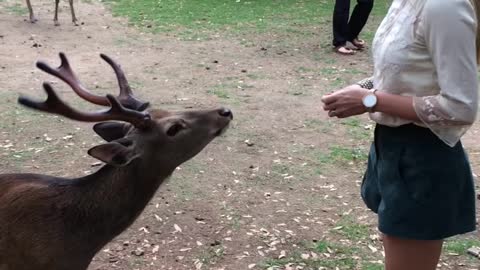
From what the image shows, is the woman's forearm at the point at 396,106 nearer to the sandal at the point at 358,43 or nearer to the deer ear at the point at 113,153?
the deer ear at the point at 113,153

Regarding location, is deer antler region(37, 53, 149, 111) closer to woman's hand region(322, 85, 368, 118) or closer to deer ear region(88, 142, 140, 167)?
deer ear region(88, 142, 140, 167)

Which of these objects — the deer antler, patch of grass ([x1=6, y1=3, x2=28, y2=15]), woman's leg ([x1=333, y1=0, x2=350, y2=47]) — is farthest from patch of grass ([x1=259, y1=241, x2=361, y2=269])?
patch of grass ([x1=6, y1=3, x2=28, y2=15])

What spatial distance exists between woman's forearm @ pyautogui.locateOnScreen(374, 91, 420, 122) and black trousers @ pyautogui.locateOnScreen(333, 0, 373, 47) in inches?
261

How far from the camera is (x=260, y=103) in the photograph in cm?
639

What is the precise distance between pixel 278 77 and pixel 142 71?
1.59m

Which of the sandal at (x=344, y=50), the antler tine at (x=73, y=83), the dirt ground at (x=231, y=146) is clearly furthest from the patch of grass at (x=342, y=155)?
the sandal at (x=344, y=50)

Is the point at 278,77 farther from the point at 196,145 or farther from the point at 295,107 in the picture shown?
the point at 196,145

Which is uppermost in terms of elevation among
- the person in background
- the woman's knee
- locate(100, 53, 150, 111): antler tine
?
locate(100, 53, 150, 111): antler tine

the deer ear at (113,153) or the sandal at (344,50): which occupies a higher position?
the deer ear at (113,153)

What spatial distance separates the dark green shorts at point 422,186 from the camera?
6.81 ft

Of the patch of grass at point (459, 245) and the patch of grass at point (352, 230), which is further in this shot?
the patch of grass at point (352, 230)

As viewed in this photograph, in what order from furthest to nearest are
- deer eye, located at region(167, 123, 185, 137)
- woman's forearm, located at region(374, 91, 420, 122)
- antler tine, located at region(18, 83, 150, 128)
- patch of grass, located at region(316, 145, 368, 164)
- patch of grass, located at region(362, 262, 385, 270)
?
patch of grass, located at region(316, 145, 368, 164) → patch of grass, located at region(362, 262, 385, 270) → deer eye, located at region(167, 123, 185, 137) → antler tine, located at region(18, 83, 150, 128) → woman's forearm, located at region(374, 91, 420, 122)

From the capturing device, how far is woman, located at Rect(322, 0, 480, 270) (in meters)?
1.84

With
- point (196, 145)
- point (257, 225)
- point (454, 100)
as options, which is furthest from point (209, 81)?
point (454, 100)
